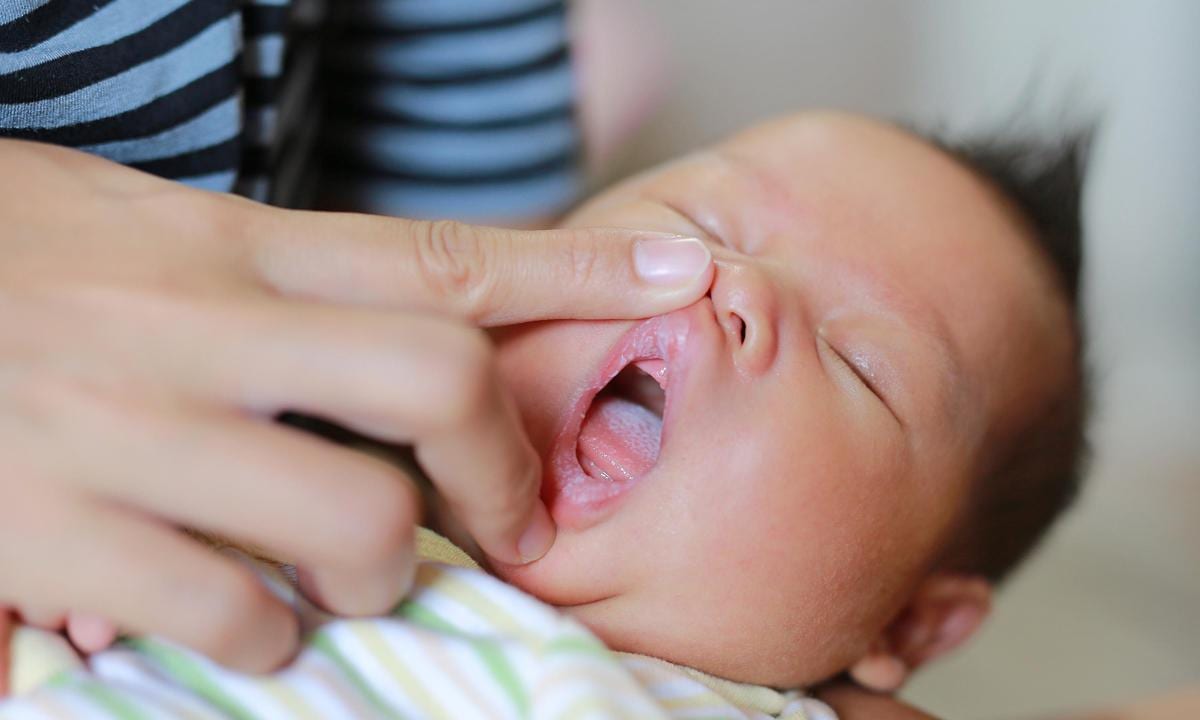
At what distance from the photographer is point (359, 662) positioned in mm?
653

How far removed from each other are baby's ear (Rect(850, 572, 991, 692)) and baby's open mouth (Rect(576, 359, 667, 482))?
1.05 feet

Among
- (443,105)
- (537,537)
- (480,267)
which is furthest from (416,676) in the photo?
(443,105)

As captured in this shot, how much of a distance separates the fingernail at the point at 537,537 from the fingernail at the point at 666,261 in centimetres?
17

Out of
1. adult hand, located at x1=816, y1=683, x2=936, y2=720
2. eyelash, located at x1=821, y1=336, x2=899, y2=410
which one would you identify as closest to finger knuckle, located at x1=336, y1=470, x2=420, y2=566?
eyelash, located at x1=821, y1=336, x2=899, y2=410

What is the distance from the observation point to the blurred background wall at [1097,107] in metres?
1.92

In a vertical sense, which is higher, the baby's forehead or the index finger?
the index finger

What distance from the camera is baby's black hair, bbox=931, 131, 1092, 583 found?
3.34 feet

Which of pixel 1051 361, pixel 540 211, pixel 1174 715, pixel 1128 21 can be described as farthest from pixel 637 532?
pixel 1128 21

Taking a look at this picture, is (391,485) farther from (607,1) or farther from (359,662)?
(607,1)

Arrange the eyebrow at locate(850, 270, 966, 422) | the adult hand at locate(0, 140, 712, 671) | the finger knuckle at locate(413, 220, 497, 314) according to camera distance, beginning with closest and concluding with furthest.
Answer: the adult hand at locate(0, 140, 712, 671) → the finger knuckle at locate(413, 220, 497, 314) → the eyebrow at locate(850, 270, 966, 422)

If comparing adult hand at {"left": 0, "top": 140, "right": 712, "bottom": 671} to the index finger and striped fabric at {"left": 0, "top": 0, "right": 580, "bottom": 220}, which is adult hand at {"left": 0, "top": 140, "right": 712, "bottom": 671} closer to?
the index finger

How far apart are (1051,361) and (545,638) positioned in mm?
590

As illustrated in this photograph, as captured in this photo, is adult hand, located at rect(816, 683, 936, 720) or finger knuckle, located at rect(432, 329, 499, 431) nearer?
finger knuckle, located at rect(432, 329, 499, 431)

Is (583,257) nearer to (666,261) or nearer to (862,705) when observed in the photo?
(666,261)
